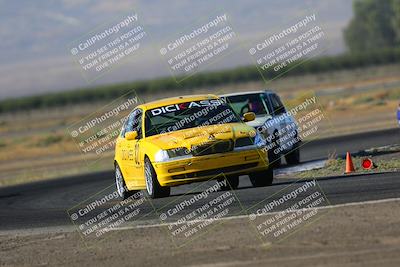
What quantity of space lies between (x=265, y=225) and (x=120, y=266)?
1983 millimetres

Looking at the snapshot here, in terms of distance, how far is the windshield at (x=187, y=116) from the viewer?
1555 centimetres

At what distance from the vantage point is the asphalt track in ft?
42.8

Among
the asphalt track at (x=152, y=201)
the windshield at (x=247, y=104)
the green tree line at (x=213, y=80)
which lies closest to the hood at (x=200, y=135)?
the asphalt track at (x=152, y=201)

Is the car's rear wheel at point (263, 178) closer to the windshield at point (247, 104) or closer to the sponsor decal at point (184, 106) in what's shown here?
the sponsor decal at point (184, 106)

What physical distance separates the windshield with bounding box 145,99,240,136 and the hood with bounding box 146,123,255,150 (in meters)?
0.31

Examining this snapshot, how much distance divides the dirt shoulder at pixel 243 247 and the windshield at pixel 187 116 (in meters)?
3.78

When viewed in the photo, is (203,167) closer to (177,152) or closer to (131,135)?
(177,152)

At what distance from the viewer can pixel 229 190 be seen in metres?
15.6

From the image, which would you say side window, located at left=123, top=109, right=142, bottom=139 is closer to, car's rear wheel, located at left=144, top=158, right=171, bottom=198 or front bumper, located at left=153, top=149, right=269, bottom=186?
car's rear wheel, located at left=144, top=158, right=171, bottom=198

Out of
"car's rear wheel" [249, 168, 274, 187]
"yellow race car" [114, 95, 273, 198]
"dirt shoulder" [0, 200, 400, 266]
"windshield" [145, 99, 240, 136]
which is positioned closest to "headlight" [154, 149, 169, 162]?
"yellow race car" [114, 95, 273, 198]

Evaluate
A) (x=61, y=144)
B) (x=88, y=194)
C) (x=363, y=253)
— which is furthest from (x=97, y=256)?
(x=61, y=144)

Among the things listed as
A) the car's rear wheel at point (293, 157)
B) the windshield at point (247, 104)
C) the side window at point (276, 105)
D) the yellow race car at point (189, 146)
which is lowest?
the car's rear wheel at point (293, 157)

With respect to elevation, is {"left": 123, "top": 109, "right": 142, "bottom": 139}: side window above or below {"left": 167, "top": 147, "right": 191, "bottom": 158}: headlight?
above

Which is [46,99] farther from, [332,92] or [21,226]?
[21,226]
